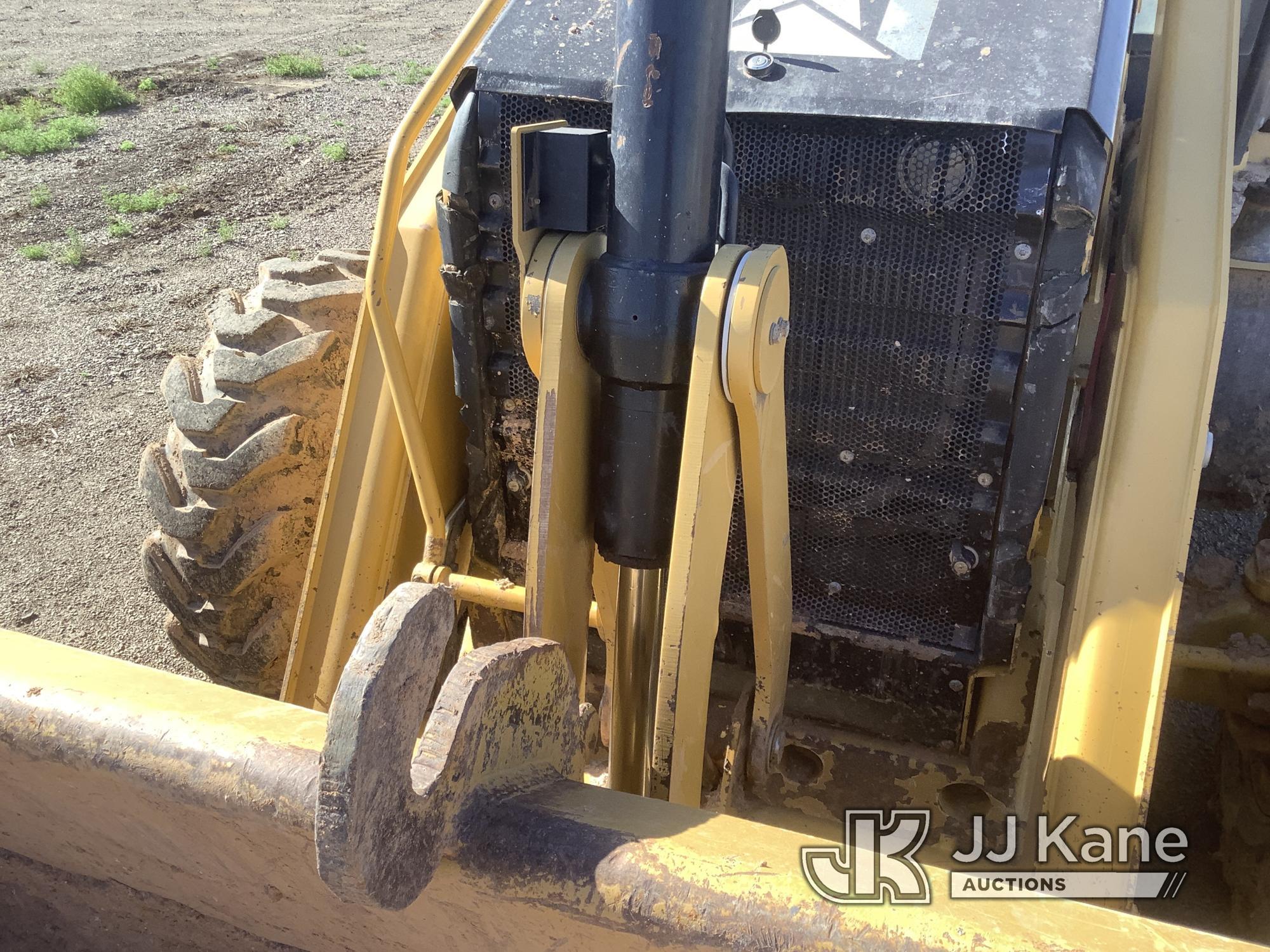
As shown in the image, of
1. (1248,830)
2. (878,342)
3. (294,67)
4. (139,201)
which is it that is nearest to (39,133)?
(139,201)

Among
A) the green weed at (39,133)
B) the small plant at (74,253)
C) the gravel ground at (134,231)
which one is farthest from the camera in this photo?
the green weed at (39,133)

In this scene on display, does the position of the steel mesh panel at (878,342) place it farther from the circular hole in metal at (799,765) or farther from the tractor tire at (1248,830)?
the tractor tire at (1248,830)

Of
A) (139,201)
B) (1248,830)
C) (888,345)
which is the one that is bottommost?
(1248,830)

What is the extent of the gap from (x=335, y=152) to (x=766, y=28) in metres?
7.83

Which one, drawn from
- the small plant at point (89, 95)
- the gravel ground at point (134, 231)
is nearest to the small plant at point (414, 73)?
the gravel ground at point (134, 231)

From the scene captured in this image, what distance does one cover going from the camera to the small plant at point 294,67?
11719mm

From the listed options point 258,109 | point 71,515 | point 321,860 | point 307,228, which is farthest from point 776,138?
point 258,109

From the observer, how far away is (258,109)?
33.7 feet

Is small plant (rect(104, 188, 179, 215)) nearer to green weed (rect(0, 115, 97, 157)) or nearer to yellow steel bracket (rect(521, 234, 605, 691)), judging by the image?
green weed (rect(0, 115, 97, 157))

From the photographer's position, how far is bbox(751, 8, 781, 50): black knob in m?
1.86

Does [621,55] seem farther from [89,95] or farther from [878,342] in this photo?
[89,95]

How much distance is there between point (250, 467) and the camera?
2434mm

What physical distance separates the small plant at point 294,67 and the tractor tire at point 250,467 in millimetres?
10114

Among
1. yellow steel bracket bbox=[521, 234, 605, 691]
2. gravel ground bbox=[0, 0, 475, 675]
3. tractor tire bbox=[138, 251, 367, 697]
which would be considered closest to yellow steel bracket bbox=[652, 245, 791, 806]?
yellow steel bracket bbox=[521, 234, 605, 691]
